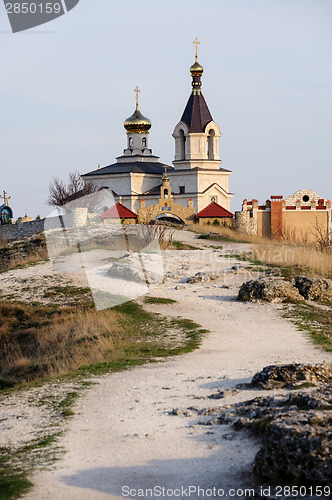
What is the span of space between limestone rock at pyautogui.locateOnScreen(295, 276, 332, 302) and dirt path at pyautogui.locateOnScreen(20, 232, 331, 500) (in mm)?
2409

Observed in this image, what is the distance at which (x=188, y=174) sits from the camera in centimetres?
5156

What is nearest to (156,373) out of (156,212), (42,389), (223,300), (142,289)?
(42,389)

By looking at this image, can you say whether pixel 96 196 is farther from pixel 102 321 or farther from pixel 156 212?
pixel 102 321

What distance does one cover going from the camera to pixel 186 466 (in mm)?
6105

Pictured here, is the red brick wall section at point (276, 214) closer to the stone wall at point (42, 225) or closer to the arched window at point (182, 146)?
the stone wall at point (42, 225)

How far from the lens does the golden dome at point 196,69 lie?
2055 inches

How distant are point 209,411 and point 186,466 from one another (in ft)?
4.84

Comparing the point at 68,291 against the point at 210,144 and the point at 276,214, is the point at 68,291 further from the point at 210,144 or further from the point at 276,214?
the point at 210,144

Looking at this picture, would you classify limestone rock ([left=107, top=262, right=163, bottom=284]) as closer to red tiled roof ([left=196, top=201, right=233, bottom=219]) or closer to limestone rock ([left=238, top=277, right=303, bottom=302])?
limestone rock ([left=238, top=277, right=303, bottom=302])

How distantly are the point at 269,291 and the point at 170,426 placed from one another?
8.12 metres

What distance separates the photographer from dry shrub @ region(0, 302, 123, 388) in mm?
11023

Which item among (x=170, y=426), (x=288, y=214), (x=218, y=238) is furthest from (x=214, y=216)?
(x=170, y=426)

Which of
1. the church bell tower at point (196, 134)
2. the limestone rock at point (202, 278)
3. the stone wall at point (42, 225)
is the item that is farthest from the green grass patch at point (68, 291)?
the church bell tower at point (196, 134)

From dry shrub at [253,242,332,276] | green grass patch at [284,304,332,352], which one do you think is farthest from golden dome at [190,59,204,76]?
green grass patch at [284,304,332,352]
